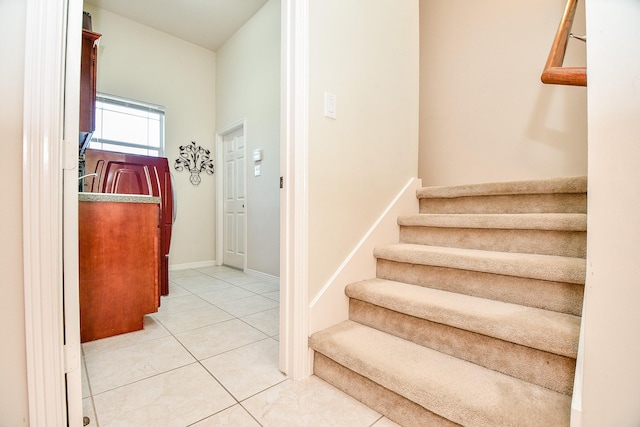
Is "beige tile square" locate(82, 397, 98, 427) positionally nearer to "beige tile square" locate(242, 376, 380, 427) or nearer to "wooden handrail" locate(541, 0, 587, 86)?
"beige tile square" locate(242, 376, 380, 427)

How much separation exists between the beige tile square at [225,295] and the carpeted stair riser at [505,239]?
169 centimetres

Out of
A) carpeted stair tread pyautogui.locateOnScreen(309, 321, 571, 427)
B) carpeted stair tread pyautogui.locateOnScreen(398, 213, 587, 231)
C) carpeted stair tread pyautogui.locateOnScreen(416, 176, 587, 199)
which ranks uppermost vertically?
carpeted stair tread pyautogui.locateOnScreen(416, 176, 587, 199)

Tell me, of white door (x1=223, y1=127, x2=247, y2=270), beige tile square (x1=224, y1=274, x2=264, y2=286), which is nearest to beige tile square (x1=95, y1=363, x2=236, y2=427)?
beige tile square (x1=224, y1=274, x2=264, y2=286)

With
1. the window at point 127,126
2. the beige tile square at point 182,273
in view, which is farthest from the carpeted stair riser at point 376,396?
the window at point 127,126

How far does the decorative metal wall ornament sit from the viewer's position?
3963 millimetres

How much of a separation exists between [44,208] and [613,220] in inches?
59.7

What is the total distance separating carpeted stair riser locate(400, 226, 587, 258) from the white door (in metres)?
2.67

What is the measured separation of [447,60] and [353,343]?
2.81 meters

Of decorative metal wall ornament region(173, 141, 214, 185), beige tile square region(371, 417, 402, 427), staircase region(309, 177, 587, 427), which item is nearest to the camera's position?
staircase region(309, 177, 587, 427)

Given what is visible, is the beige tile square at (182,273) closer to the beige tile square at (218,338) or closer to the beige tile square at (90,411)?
the beige tile square at (218,338)

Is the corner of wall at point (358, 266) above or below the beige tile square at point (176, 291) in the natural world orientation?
above

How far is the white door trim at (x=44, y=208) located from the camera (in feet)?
2.56

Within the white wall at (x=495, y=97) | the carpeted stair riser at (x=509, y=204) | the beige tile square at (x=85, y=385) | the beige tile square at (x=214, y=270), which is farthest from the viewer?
the beige tile square at (x=214, y=270)

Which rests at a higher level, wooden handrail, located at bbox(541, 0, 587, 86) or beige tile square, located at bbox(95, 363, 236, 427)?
wooden handrail, located at bbox(541, 0, 587, 86)
